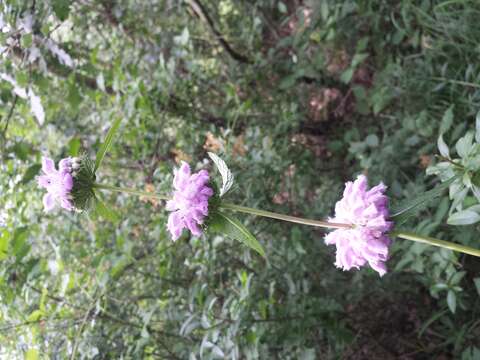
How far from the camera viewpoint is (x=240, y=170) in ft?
5.83

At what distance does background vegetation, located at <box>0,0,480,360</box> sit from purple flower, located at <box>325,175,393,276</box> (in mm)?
546

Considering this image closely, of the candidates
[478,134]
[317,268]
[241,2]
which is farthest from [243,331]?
[241,2]

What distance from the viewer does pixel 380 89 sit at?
2.17m

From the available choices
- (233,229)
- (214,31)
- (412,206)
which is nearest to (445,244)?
(412,206)

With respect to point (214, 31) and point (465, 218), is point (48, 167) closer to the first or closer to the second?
point (465, 218)

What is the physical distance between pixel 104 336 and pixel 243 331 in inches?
19.6

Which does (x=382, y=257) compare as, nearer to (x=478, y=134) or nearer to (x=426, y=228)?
(x=478, y=134)

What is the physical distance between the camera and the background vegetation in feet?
5.25

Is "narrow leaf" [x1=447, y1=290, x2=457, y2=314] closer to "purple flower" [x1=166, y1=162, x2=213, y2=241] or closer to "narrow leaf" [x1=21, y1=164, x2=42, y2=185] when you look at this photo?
"purple flower" [x1=166, y1=162, x2=213, y2=241]

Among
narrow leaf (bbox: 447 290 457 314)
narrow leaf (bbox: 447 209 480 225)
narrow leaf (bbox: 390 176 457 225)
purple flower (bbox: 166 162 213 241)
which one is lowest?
narrow leaf (bbox: 447 290 457 314)

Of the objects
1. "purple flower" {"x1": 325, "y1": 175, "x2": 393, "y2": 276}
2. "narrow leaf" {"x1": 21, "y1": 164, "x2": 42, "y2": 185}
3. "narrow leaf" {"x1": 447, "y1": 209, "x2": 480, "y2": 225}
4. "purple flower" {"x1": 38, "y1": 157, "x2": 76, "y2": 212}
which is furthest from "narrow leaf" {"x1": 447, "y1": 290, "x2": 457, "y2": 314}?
"narrow leaf" {"x1": 21, "y1": 164, "x2": 42, "y2": 185}

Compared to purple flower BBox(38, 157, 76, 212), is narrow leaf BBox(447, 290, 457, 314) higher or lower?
lower

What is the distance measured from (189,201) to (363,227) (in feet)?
0.92

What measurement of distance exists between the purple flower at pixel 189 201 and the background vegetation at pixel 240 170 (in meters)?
0.36
